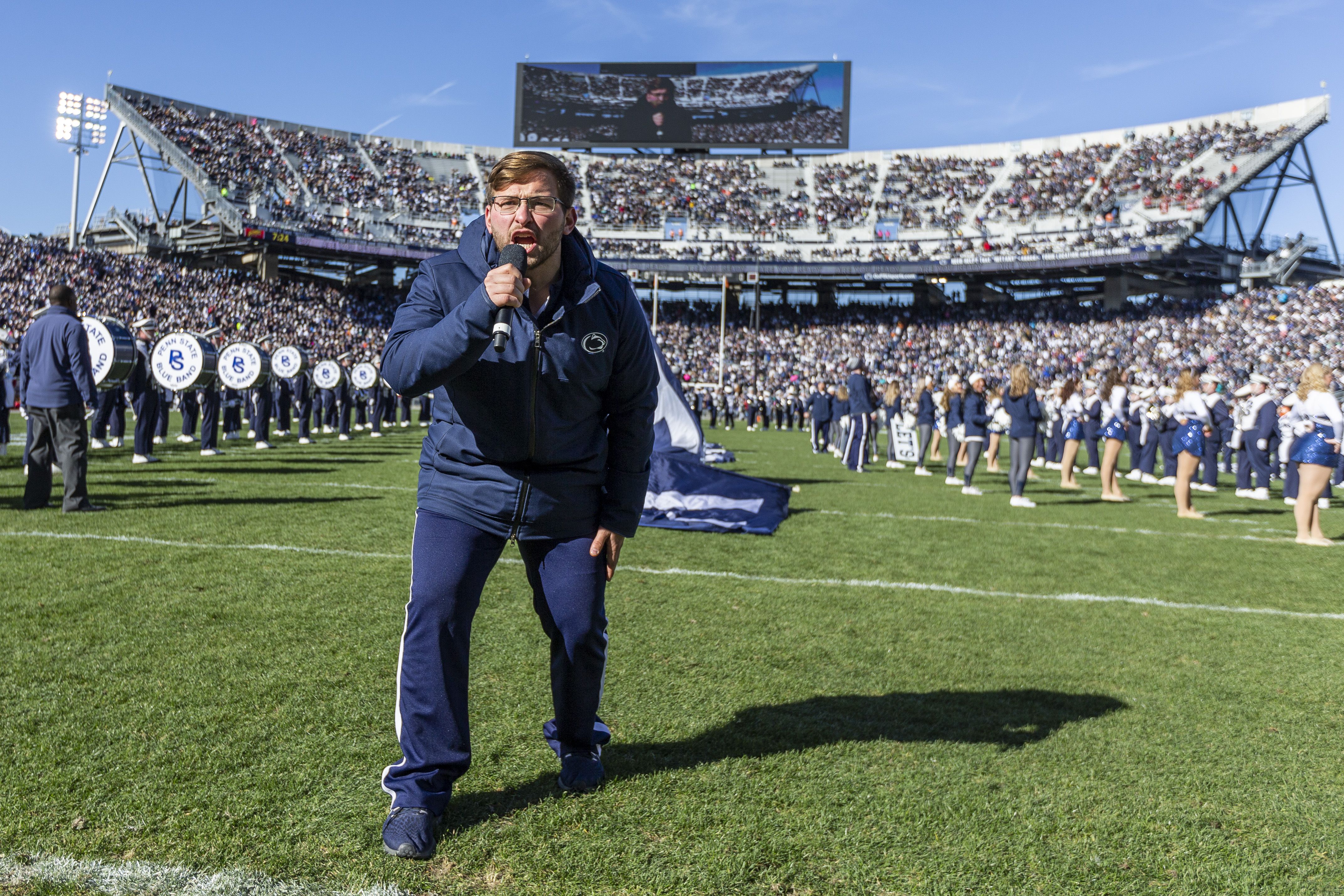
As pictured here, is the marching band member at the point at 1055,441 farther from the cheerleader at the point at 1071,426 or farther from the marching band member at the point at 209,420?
the marching band member at the point at 209,420

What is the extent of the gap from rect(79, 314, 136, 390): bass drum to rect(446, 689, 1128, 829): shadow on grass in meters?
9.52

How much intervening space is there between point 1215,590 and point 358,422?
935 inches

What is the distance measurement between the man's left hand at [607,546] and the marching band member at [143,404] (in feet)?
37.9

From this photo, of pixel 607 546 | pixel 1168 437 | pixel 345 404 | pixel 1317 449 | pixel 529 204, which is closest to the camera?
pixel 529 204

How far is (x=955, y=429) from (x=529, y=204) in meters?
13.1

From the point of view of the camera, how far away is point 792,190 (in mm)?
58938

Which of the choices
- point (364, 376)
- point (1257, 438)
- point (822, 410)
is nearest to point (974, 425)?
point (1257, 438)

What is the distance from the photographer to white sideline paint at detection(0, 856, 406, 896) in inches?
88.0

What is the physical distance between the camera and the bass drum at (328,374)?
2070cm

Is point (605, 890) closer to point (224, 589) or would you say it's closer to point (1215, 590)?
point (224, 589)

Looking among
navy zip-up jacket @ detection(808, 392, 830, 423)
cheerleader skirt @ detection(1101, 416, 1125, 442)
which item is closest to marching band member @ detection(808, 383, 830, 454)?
navy zip-up jacket @ detection(808, 392, 830, 423)

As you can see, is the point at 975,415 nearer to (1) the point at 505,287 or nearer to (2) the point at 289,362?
(1) the point at 505,287

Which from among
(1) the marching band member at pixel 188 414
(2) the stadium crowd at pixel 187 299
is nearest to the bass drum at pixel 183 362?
(1) the marching band member at pixel 188 414

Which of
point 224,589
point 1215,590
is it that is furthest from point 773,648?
point 1215,590
